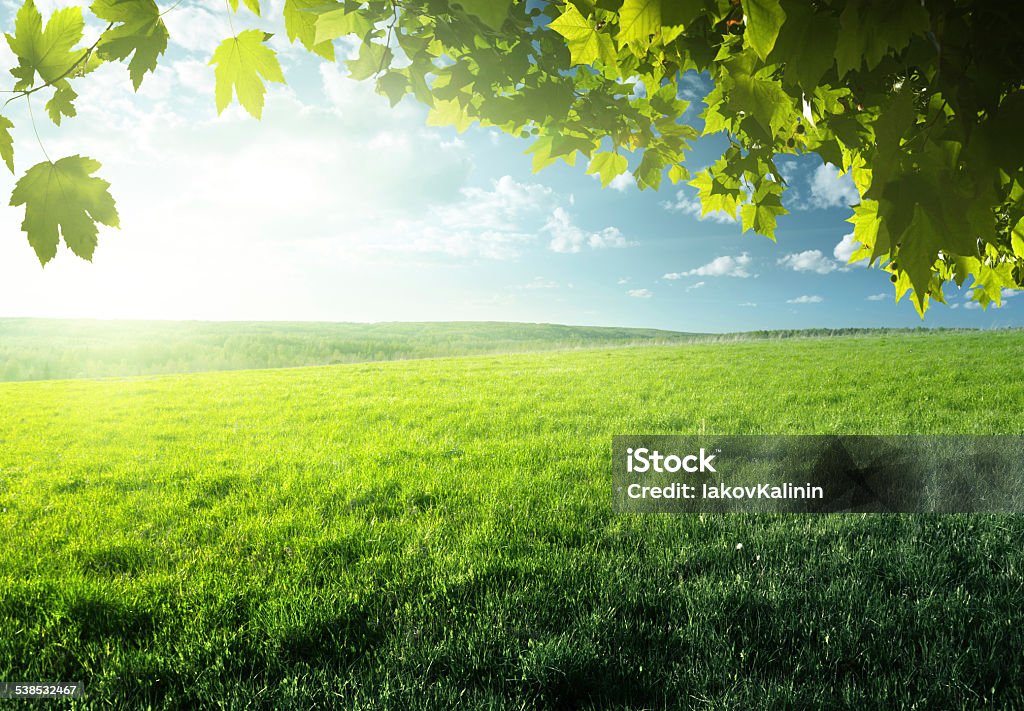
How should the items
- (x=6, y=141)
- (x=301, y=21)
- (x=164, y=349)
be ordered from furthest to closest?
(x=164, y=349) < (x=301, y=21) < (x=6, y=141)

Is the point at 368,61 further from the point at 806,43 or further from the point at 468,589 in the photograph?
the point at 468,589

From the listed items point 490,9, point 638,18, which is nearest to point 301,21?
point 490,9

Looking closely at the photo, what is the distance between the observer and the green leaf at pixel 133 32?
1114mm

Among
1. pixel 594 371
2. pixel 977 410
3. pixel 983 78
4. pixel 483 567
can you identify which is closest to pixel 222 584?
pixel 483 567

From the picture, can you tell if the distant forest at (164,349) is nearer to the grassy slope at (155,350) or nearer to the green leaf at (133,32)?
the grassy slope at (155,350)

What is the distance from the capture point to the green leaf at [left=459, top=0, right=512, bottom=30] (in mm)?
862

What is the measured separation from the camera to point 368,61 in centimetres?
217

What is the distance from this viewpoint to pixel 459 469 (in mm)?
5930

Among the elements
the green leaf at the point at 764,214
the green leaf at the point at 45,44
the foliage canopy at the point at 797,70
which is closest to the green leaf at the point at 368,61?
the foliage canopy at the point at 797,70

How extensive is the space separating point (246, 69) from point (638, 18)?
0.96 meters

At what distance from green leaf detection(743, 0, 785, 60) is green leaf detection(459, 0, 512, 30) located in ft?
1.44

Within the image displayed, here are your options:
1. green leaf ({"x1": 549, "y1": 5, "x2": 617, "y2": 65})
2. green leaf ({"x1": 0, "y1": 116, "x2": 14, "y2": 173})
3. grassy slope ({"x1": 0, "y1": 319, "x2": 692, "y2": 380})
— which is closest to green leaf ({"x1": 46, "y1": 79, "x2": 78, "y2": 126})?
green leaf ({"x1": 0, "y1": 116, "x2": 14, "y2": 173})

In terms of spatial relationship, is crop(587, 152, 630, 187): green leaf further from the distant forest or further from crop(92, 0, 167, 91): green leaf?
the distant forest

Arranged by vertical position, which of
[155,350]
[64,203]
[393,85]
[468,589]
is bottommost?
[468,589]
